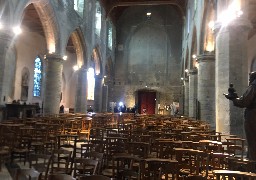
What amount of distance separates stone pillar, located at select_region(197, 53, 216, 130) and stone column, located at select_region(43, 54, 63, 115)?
8469 millimetres

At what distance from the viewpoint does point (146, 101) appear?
34.5m

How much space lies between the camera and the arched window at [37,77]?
26.4 m

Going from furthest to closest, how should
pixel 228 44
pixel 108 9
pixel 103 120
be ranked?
1. pixel 108 9
2. pixel 103 120
3. pixel 228 44

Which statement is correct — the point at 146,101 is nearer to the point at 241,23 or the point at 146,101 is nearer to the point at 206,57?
the point at 206,57

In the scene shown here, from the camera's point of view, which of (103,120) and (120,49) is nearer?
(103,120)

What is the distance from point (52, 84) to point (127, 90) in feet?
55.7

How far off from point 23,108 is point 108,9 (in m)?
16.7

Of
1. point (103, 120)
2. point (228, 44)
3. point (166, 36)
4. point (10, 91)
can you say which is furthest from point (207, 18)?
point (166, 36)

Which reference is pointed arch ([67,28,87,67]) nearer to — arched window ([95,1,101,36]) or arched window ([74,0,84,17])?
arched window ([74,0,84,17])

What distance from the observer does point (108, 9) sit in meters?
29.5

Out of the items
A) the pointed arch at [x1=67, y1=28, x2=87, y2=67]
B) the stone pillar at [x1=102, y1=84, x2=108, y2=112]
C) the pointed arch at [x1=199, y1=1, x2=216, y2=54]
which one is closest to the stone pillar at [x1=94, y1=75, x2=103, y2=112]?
the stone pillar at [x1=102, y1=84, x2=108, y2=112]

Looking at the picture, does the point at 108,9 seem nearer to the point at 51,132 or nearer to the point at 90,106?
the point at 90,106

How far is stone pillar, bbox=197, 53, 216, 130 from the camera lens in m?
16.1

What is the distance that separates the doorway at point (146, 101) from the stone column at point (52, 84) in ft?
57.7
